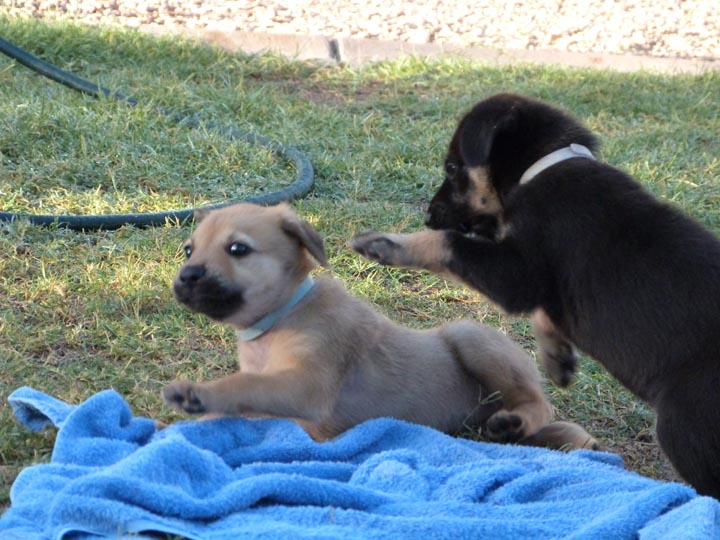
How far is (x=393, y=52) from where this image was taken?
35.1 feet

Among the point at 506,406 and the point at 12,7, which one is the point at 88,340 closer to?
the point at 506,406

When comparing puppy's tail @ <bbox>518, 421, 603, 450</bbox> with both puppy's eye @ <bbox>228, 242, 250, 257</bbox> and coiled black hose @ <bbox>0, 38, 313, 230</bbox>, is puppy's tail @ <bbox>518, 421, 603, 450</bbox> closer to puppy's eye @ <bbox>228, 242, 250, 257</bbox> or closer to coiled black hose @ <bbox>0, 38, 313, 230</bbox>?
puppy's eye @ <bbox>228, 242, 250, 257</bbox>

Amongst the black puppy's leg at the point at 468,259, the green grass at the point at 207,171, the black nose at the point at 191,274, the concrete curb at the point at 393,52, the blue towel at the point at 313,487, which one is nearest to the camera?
the blue towel at the point at 313,487

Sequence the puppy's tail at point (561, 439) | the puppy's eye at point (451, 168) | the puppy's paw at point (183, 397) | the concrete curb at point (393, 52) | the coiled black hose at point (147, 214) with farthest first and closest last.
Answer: the concrete curb at point (393, 52) → the coiled black hose at point (147, 214) → the puppy's eye at point (451, 168) → the puppy's tail at point (561, 439) → the puppy's paw at point (183, 397)

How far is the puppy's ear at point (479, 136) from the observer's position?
4.25m

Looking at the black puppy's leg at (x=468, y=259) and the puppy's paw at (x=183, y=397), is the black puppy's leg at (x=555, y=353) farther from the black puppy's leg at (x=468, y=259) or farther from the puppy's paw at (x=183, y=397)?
the puppy's paw at (x=183, y=397)

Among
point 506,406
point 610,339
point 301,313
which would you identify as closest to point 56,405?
point 301,313

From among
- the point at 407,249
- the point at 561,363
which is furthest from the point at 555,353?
Answer: the point at 407,249

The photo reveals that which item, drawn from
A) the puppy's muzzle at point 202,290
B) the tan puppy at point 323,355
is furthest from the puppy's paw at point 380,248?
the puppy's muzzle at point 202,290

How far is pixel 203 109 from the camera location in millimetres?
7867

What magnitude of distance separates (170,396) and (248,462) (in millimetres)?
350

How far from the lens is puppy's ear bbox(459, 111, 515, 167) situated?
425 centimetres

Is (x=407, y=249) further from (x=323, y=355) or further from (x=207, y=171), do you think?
(x=207, y=171)

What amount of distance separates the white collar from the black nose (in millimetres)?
1338
